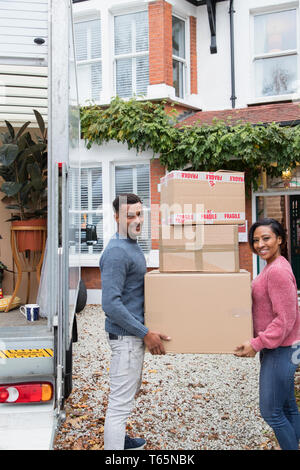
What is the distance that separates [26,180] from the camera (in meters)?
3.96

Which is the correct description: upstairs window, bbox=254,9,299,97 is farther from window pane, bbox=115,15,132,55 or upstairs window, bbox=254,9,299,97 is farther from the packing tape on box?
the packing tape on box

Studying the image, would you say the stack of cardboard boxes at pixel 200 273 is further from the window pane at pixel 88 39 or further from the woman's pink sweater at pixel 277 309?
the window pane at pixel 88 39

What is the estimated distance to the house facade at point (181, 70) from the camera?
8875 millimetres

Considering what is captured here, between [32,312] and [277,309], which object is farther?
[32,312]

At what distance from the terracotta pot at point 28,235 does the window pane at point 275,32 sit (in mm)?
7656

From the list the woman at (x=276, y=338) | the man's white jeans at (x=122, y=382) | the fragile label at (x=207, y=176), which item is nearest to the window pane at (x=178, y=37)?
the fragile label at (x=207, y=176)

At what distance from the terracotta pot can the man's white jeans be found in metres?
1.51

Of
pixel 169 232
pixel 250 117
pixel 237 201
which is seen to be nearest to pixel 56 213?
pixel 169 232

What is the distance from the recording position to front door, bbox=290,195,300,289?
949 cm

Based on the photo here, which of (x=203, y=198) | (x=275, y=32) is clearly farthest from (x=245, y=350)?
(x=275, y=32)

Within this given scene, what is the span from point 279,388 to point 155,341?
711mm

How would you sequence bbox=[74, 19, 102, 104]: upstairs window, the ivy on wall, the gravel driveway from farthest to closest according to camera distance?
bbox=[74, 19, 102, 104]: upstairs window
the ivy on wall
the gravel driveway

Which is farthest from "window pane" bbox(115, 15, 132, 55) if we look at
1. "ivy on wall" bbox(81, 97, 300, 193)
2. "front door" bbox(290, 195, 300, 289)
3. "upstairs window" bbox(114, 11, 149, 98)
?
"front door" bbox(290, 195, 300, 289)

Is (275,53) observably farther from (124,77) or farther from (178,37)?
(124,77)
